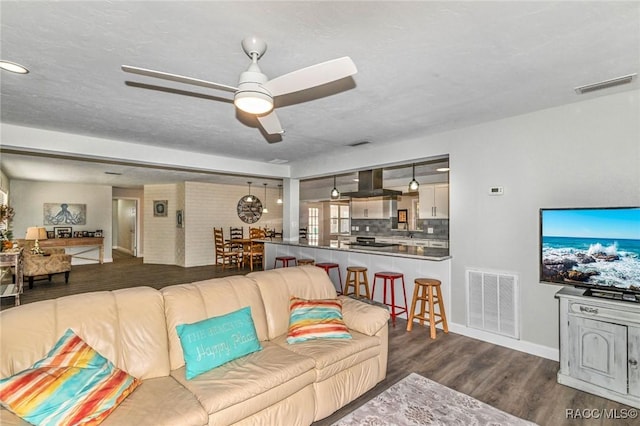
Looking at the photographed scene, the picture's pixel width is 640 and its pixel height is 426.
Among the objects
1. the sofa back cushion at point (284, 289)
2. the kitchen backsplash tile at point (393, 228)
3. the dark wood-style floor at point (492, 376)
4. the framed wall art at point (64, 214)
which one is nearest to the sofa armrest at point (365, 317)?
the sofa back cushion at point (284, 289)

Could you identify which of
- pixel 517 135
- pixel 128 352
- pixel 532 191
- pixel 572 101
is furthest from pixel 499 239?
pixel 128 352

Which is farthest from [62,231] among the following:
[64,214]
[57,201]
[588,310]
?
[588,310]

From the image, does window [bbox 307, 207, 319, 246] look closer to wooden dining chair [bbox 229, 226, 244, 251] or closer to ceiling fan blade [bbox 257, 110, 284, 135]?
wooden dining chair [bbox 229, 226, 244, 251]

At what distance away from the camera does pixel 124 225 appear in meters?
12.6

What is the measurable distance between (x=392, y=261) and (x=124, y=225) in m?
12.3

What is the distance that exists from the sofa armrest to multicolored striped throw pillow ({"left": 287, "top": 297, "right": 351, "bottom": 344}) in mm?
97

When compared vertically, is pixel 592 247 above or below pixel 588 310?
above

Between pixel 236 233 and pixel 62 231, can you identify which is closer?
pixel 62 231

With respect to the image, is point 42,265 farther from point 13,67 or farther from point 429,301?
point 429,301

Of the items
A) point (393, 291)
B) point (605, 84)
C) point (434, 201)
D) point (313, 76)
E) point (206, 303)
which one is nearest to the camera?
point (313, 76)

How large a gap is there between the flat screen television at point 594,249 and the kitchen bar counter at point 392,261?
45.3 inches

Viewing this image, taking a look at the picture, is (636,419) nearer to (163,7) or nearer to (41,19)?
(163,7)

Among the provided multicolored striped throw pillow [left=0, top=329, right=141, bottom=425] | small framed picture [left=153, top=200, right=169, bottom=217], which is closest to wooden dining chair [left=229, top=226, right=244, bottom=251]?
small framed picture [left=153, top=200, right=169, bottom=217]

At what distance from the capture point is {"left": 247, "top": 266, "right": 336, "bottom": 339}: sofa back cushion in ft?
8.30
